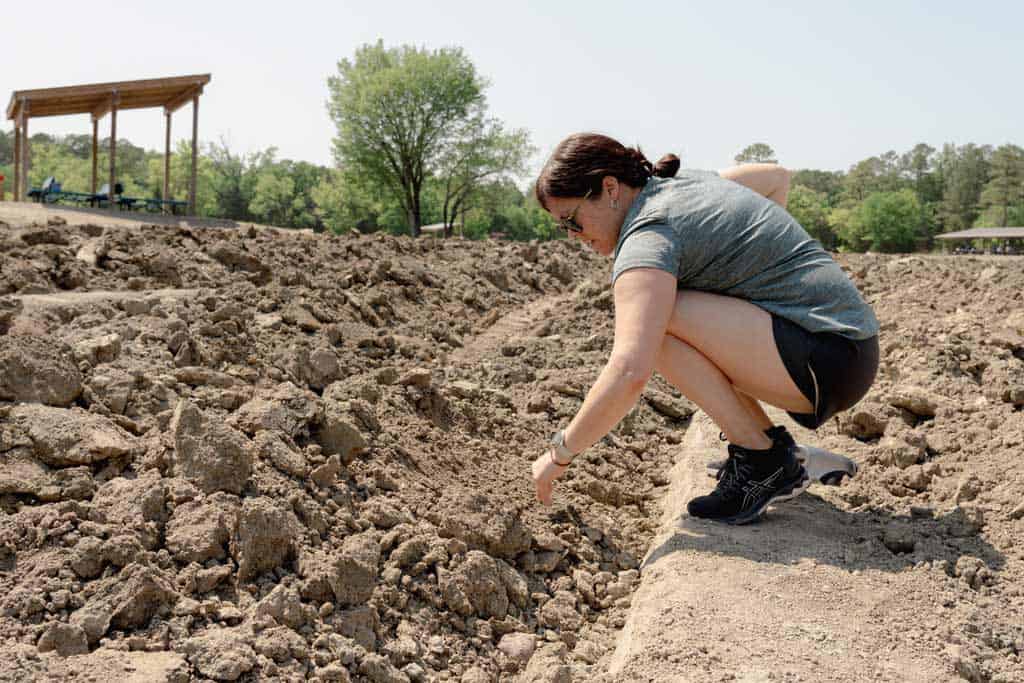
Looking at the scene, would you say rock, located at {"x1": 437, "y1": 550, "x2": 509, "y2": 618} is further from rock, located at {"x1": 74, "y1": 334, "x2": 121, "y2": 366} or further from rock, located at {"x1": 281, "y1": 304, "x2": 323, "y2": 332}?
rock, located at {"x1": 281, "y1": 304, "x2": 323, "y2": 332}

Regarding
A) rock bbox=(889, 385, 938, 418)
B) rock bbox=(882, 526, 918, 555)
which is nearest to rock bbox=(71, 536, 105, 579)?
rock bbox=(882, 526, 918, 555)

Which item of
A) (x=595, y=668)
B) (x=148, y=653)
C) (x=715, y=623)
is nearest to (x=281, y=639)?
(x=148, y=653)

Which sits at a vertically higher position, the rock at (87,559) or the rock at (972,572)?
the rock at (87,559)

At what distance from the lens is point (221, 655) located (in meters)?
1.90

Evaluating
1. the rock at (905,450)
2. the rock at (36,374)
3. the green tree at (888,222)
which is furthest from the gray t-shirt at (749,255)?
the green tree at (888,222)

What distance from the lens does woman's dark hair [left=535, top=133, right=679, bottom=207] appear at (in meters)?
2.54

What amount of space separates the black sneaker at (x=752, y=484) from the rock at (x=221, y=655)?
1604 mm

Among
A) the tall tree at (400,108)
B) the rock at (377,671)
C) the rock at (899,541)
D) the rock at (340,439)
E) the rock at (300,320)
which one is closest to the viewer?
the rock at (377,671)

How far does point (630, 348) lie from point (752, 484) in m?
0.86

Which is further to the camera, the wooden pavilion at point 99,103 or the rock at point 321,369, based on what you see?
the wooden pavilion at point 99,103

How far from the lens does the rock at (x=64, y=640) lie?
1876 millimetres

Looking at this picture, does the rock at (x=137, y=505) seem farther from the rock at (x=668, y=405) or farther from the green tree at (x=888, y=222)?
the green tree at (x=888, y=222)

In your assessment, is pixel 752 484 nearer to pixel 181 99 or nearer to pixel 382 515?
pixel 382 515

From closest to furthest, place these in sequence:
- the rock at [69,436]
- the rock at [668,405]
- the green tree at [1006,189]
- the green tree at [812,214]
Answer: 1. the rock at [69,436]
2. the rock at [668,405]
3. the green tree at [1006,189]
4. the green tree at [812,214]
